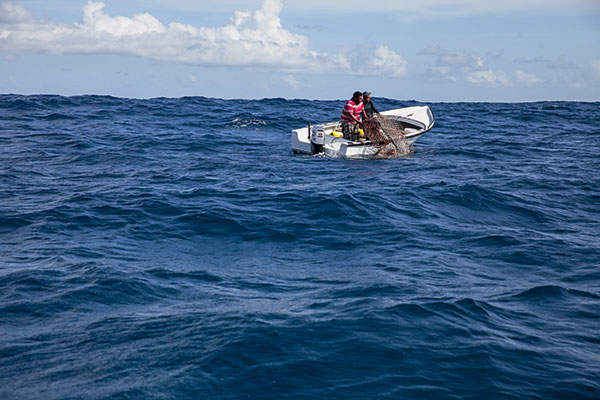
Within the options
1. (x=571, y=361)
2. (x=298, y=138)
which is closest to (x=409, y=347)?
(x=571, y=361)

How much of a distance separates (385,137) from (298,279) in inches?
462

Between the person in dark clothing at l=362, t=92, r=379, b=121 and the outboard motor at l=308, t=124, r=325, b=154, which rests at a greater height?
the person in dark clothing at l=362, t=92, r=379, b=121

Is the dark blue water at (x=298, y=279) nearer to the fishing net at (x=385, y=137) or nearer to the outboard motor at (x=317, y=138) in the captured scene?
the fishing net at (x=385, y=137)

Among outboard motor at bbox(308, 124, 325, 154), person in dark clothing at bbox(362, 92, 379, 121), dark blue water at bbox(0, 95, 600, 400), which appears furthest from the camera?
outboard motor at bbox(308, 124, 325, 154)

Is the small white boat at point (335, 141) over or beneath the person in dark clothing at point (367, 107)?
beneath

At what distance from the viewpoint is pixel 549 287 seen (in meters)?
8.68

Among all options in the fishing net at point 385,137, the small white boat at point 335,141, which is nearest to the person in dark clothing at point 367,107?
the fishing net at point 385,137

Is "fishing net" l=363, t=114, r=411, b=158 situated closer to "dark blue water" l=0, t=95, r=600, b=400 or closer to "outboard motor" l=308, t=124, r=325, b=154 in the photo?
"dark blue water" l=0, t=95, r=600, b=400

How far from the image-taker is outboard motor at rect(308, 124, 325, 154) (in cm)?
2002

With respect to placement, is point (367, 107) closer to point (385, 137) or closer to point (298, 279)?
point (385, 137)

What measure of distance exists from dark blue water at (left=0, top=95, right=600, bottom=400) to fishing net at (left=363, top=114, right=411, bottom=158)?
23.5 inches

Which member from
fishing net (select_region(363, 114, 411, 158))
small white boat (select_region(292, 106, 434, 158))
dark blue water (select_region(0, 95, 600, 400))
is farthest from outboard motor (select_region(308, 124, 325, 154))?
fishing net (select_region(363, 114, 411, 158))

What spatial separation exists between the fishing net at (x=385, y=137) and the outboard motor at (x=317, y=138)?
1534mm

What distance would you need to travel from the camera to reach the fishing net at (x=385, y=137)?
63.9 ft
